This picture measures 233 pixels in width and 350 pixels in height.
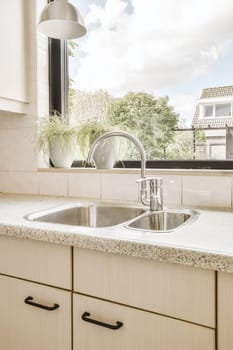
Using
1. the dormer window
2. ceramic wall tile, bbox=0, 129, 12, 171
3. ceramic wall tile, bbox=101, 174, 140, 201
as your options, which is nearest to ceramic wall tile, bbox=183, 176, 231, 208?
ceramic wall tile, bbox=101, 174, 140, 201

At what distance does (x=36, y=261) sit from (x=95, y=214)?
466mm

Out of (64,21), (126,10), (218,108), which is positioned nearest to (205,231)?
(218,108)

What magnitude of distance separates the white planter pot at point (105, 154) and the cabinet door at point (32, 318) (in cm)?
72

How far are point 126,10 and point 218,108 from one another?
2.43 ft

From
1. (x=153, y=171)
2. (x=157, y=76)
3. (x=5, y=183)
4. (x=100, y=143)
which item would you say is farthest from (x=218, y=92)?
(x=5, y=183)

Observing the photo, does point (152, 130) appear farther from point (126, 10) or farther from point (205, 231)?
point (205, 231)

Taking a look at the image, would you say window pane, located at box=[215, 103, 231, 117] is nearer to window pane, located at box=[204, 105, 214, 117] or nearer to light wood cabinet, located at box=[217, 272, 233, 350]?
window pane, located at box=[204, 105, 214, 117]

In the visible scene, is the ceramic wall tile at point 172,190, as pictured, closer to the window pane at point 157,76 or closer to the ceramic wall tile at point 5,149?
the window pane at point 157,76

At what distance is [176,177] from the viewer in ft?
4.53

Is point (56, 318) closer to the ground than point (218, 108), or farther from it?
closer to the ground

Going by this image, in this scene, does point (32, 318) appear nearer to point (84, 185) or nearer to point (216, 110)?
point (84, 185)

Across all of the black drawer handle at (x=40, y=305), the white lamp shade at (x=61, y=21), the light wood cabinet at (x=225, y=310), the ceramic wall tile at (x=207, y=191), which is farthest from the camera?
the white lamp shade at (x=61, y=21)

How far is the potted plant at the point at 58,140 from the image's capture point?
162cm

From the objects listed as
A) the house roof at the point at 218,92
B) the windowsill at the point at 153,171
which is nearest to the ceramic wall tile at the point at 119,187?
the windowsill at the point at 153,171
